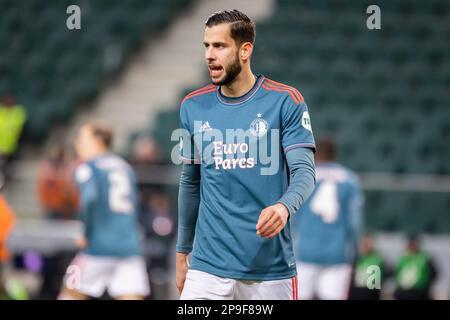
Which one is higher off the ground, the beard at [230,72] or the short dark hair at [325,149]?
the beard at [230,72]

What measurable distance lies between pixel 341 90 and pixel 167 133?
8.63ft

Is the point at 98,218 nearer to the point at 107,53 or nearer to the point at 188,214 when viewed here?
the point at 188,214

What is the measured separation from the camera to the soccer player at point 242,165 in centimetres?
442

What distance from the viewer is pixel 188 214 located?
4.71m

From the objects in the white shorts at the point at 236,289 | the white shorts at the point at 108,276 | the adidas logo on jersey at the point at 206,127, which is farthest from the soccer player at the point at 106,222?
the adidas logo on jersey at the point at 206,127

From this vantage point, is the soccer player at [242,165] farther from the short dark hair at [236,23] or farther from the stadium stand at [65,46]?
the stadium stand at [65,46]

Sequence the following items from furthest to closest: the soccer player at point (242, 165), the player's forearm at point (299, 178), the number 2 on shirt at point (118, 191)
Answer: the number 2 on shirt at point (118, 191) < the soccer player at point (242, 165) < the player's forearm at point (299, 178)

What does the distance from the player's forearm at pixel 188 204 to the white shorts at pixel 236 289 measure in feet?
0.97

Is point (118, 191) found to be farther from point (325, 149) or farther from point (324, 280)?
point (324, 280)

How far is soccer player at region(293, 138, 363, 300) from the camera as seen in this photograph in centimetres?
859

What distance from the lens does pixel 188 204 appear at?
470 cm

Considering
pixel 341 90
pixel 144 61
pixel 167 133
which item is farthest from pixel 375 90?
pixel 144 61

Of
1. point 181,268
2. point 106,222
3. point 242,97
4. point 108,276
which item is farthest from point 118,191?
point 242,97

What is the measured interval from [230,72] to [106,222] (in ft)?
11.8
